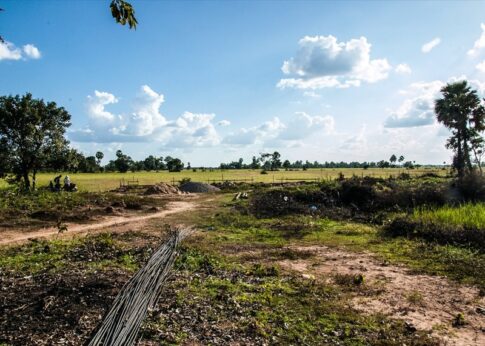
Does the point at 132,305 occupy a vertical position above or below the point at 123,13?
below

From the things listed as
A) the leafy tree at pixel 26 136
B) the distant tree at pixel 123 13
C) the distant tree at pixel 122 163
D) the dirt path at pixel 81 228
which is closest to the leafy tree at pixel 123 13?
the distant tree at pixel 123 13

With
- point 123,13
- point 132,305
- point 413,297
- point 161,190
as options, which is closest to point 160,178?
point 161,190

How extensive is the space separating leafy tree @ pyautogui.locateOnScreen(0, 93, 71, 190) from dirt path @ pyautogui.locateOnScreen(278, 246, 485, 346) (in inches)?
1034

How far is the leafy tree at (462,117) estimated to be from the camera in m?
43.9

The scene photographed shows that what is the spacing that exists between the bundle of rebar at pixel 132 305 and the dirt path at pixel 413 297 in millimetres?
4153

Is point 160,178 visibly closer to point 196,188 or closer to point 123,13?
point 196,188

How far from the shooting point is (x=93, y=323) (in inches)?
269

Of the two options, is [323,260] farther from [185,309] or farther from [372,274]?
[185,309]

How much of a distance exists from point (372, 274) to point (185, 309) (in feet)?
19.5

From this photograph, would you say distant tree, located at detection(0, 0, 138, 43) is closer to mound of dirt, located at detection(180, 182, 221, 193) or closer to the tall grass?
the tall grass

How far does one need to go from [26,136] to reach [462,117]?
44804mm

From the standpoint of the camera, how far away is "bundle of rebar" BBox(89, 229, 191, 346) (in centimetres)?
588

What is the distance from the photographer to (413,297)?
29.9 feet

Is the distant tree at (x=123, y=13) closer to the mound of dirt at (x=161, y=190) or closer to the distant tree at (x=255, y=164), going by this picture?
the mound of dirt at (x=161, y=190)
